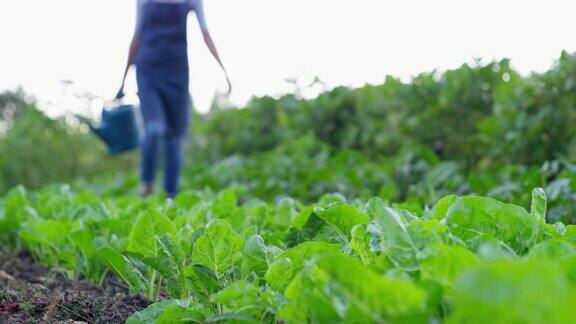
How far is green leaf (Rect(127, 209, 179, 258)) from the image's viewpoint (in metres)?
2.01

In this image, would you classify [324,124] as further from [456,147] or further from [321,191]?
[321,191]

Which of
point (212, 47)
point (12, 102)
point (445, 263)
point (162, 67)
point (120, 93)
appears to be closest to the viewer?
point (445, 263)

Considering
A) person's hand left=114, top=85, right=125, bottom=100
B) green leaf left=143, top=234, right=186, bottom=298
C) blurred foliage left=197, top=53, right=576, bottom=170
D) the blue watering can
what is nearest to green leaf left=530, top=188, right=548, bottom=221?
green leaf left=143, top=234, right=186, bottom=298

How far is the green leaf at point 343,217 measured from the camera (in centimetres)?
184

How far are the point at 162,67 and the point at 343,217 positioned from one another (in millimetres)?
3936

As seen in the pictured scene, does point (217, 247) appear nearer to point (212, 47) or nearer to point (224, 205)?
point (224, 205)

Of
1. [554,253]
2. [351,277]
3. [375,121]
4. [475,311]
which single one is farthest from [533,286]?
[375,121]

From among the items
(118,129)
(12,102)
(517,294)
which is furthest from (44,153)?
(12,102)

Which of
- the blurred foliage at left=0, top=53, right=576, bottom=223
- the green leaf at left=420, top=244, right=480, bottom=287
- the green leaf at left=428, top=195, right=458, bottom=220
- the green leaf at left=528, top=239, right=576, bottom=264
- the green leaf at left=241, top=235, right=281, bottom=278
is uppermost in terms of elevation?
the green leaf at left=420, top=244, right=480, bottom=287

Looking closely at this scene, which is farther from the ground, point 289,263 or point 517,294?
point 517,294

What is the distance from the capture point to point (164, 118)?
5570mm

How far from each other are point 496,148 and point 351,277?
13.0ft

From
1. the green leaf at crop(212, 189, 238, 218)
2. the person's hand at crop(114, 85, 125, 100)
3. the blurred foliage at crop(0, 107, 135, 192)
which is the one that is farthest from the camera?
the blurred foliage at crop(0, 107, 135, 192)

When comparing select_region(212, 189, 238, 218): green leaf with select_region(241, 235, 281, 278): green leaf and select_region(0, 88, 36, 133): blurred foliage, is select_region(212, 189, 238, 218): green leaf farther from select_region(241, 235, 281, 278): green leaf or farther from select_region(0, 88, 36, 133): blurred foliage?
select_region(0, 88, 36, 133): blurred foliage
